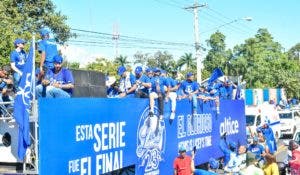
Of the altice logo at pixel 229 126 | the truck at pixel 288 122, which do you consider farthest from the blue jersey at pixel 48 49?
the truck at pixel 288 122

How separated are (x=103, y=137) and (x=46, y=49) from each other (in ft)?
6.01

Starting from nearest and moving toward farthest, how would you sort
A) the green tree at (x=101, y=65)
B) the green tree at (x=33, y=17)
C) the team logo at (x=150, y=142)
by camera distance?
the team logo at (x=150, y=142), the green tree at (x=33, y=17), the green tree at (x=101, y=65)

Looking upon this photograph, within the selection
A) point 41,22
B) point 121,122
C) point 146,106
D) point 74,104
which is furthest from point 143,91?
point 41,22

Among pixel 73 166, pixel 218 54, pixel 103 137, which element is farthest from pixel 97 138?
pixel 218 54

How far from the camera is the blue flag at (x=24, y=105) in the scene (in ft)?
24.7

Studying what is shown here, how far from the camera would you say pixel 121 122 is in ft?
32.1

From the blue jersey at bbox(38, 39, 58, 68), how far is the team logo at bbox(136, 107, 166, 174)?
2.35 meters

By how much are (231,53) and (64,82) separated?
198 feet

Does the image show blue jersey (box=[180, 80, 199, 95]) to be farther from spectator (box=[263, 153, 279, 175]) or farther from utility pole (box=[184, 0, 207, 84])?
utility pole (box=[184, 0, 207, 84])

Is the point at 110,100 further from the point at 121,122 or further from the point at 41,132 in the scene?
the point at 41,132

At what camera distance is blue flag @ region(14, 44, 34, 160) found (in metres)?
7.54

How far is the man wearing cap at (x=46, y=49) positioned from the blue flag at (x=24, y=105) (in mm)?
1443

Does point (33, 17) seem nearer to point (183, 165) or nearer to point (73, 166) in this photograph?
point (183, 165)

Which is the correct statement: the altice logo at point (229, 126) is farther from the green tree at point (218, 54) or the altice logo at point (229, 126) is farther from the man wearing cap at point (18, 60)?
the green tree at point (218, 54)
